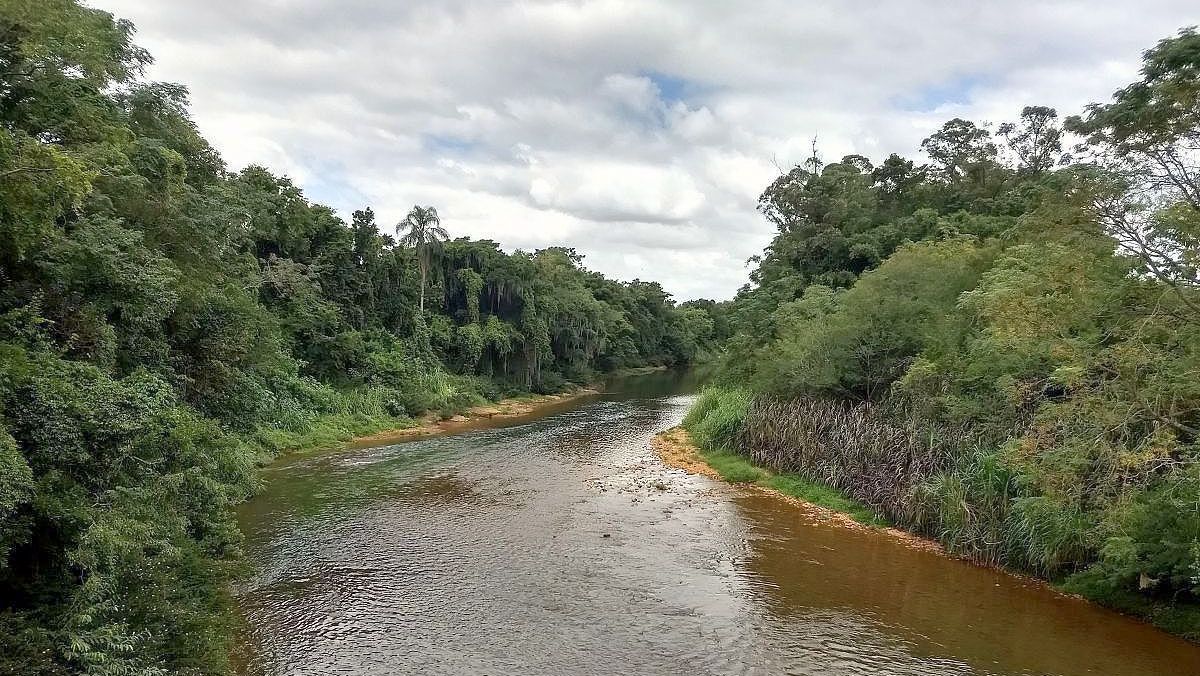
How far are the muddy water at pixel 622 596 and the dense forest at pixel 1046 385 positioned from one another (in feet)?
4.03

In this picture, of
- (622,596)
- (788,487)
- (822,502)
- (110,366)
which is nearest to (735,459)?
(788,487)

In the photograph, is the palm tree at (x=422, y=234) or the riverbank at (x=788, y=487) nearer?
the riverbank at (x=788, y=487)

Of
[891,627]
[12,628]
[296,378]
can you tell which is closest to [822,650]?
[891,627]

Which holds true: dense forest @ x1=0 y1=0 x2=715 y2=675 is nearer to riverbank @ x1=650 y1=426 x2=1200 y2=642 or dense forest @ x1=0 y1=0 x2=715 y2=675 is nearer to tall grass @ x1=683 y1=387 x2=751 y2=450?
riverbank @ x1=650 y1=426 x2=1200 y2=642

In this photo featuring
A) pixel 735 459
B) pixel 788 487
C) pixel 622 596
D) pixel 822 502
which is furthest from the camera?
pixel 735 459

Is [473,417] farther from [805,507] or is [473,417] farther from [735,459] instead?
[805,507]

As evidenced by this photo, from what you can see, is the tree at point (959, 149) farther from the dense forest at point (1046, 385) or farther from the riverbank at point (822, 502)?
the riverbank at point (822, 502)

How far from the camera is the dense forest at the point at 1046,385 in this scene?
35.1ft

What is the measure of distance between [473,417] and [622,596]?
28379 mm

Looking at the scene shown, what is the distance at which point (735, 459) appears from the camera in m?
24.7

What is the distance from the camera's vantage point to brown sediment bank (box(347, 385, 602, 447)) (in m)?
32.0

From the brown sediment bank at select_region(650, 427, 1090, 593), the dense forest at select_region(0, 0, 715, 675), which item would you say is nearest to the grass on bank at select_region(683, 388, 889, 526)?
the brown sediment bank at select_region(650, 427, 1090, 593)

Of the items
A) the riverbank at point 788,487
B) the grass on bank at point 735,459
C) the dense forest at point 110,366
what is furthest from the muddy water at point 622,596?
the dense forest at point 110,366

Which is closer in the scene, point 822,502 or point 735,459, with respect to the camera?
point 822,502
